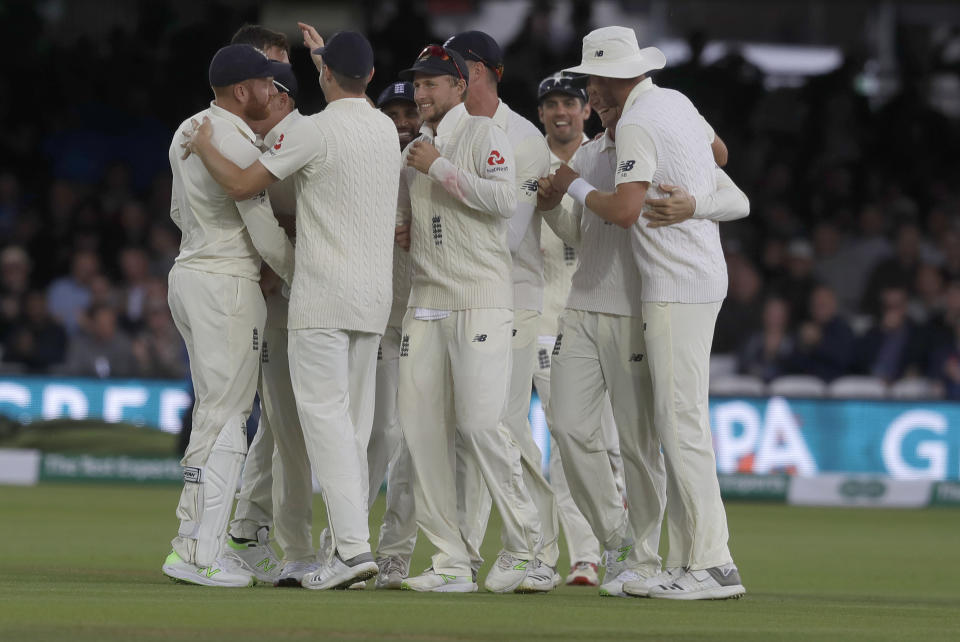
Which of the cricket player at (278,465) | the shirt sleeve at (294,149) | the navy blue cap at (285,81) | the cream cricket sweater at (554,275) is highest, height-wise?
the navy blue cap at (285,81)

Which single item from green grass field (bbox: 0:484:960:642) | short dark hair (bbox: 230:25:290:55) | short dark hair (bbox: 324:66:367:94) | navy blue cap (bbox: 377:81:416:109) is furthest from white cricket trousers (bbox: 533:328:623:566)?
short dark hair (bbox: 230:25:290:55)

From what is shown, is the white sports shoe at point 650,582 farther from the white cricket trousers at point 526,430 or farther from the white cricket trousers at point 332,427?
the white cricket trousers at point 332,427

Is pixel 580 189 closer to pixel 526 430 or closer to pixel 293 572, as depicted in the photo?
pixel 526 430

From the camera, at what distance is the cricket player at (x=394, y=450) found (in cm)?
736

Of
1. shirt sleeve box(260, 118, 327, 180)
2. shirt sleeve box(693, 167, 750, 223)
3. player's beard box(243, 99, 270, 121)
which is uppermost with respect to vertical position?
player's beard box(243, 99, 270, 121)

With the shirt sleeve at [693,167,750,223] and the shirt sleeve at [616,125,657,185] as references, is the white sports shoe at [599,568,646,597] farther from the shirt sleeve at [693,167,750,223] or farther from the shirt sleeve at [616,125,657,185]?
the shirt sleeve at [616,125,657,185]

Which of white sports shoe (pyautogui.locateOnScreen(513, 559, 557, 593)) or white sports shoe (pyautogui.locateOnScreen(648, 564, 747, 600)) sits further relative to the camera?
white sports shoe (pyautogui.locateOnScreen(513, 559, 557, 593))

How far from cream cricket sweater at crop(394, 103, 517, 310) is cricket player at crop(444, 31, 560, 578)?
0.90ft

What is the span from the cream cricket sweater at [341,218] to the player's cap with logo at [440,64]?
1.11 ft

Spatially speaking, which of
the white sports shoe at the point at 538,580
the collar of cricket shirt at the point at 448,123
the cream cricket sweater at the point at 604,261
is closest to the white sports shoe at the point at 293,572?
the white sports shoe at the point at 538,580

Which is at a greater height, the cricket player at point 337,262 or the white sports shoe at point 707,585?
the cricket player at point 337,262

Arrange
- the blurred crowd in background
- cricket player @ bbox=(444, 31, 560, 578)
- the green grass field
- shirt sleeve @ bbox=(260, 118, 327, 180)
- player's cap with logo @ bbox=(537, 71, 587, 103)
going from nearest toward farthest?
the green grass field
shirt sleeve @ bbox=(260, 118, 327, 180)
cricket player @ bbox=(444, 31, 560, 578)
player's cap with logo @ bbox=(537, 71, 587, 103)
the blurred crowd in background

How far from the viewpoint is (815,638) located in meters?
5.33

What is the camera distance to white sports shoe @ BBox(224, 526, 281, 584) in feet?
23.9
